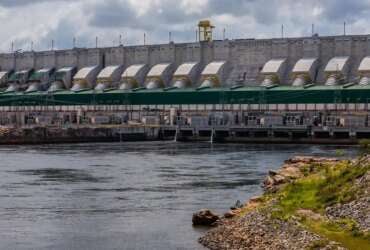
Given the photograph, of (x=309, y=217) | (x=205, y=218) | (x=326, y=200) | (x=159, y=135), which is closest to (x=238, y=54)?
(x=159, y=135)

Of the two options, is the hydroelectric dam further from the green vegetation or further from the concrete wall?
the green vegetation

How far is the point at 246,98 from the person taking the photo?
112 meters

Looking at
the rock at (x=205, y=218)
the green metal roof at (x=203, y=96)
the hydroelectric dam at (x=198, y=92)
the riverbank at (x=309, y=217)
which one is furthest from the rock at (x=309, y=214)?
the green metal roof at (x=203, y=96)

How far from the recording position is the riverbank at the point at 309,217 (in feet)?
71.4

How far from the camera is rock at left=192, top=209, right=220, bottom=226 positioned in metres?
29.3

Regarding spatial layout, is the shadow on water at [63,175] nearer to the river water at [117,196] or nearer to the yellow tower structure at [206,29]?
the river water at [117,196]

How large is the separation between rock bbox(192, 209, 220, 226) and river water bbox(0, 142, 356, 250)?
331mm

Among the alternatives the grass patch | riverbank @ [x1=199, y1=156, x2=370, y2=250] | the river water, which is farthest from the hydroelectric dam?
the grass patch

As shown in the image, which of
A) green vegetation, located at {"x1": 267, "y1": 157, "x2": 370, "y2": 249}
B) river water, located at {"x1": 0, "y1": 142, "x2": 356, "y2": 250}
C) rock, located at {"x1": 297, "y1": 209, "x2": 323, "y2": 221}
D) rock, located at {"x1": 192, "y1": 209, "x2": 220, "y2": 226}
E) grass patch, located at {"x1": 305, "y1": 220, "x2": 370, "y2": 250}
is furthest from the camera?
rock, located at {"x1": 192, "y1": 209, "x2": 220, "y2": 226}

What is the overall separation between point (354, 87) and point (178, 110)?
82.0ft

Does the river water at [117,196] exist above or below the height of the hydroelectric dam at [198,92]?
below

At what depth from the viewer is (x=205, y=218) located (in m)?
29.5

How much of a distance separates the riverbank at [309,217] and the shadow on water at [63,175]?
20.0 metres

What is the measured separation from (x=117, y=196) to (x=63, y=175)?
12573 mm
